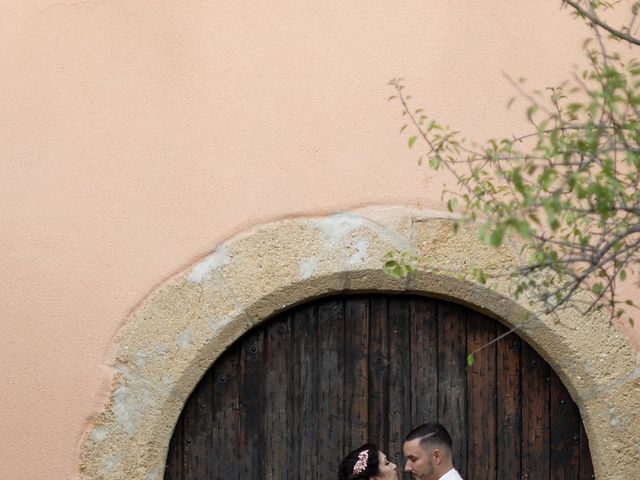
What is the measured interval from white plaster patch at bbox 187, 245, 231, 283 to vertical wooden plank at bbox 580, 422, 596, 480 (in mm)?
1542

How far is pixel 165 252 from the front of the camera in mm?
4680

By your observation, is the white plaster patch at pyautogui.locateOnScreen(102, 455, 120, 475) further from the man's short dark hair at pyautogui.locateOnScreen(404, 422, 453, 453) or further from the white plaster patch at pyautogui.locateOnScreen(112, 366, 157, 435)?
the man's short dark hair at pyautogui.locateOnScreen(404, 422, 453, 453)

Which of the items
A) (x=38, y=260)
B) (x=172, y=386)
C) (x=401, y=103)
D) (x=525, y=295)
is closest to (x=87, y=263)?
(x=38, y=260)

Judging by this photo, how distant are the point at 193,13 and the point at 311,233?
966 mm

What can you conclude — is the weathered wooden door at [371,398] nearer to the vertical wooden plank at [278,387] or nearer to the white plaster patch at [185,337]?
the vertical wooden plank at [278,387]

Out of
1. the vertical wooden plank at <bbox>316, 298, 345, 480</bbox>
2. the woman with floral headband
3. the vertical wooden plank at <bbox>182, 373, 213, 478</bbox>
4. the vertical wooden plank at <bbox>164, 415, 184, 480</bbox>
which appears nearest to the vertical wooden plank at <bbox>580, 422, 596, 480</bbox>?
the woman with floral headband

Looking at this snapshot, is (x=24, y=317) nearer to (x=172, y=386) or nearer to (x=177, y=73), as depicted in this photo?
(x=172, y=386)

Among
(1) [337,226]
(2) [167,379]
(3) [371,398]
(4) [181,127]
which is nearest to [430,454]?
(3) [371,398]

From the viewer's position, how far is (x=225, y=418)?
189 inches

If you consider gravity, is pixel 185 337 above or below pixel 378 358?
above

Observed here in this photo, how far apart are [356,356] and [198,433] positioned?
686 millimetres

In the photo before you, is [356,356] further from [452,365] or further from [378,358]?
[452,365]

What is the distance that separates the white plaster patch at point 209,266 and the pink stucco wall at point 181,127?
5 centimetres

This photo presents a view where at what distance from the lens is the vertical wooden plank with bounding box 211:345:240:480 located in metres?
4.80
